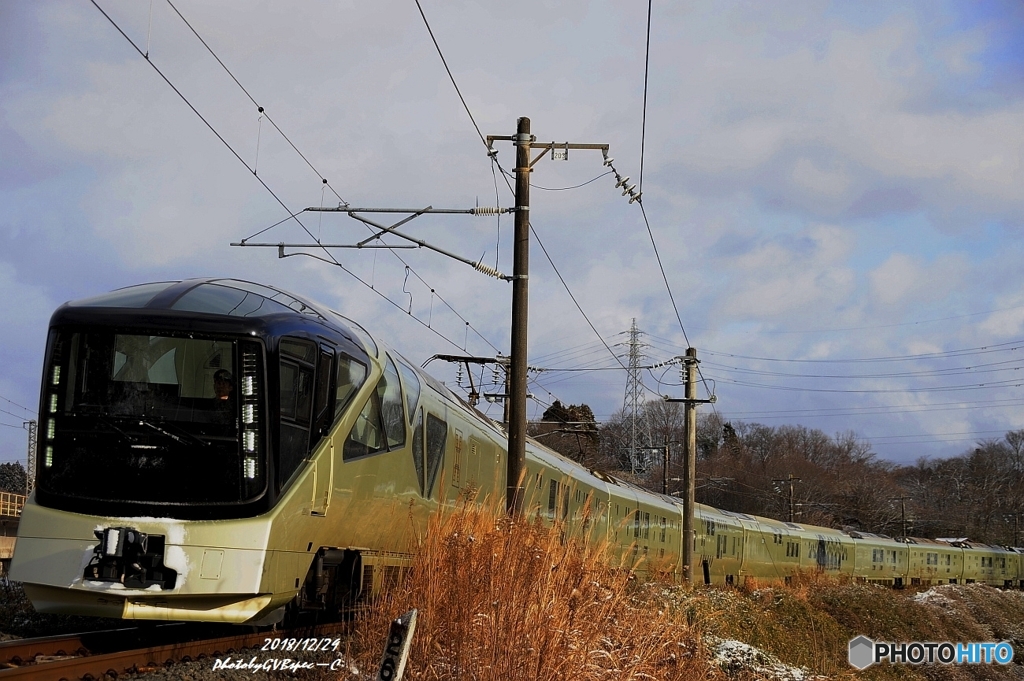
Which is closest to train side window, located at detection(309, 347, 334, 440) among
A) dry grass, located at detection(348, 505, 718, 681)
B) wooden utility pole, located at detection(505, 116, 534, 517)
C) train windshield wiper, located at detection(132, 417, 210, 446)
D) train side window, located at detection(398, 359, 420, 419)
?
train windshield wiper, located at detection(132, 417, 210, 446)

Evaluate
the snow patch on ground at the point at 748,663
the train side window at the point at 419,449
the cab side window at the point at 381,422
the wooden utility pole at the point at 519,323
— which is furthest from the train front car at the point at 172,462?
the snow patch on ground at the point at 748,663

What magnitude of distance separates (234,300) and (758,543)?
30961mm

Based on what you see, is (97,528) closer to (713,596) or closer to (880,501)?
(713,596)

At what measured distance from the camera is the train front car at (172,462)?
7.66m

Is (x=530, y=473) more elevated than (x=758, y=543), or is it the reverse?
(x=530, y=473)

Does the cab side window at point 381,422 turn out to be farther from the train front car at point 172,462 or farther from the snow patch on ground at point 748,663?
the snow patch on ground at point 748,663

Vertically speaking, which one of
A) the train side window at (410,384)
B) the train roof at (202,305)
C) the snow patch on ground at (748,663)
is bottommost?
the snow patch on ground at (748,663)

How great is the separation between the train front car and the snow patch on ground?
4776mm

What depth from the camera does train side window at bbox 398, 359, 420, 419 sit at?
11.2 metres

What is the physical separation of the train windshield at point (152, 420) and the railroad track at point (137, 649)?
44.6 inches

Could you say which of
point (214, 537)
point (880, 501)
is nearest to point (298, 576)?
point (214, 537)

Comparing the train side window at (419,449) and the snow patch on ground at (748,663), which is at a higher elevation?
the train side window at (419,449)

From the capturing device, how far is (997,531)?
261ft

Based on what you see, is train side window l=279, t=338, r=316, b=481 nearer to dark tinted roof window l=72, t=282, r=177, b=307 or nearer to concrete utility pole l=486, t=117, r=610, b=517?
dark tinted roof window l=72, t=282, r=177, b=307
